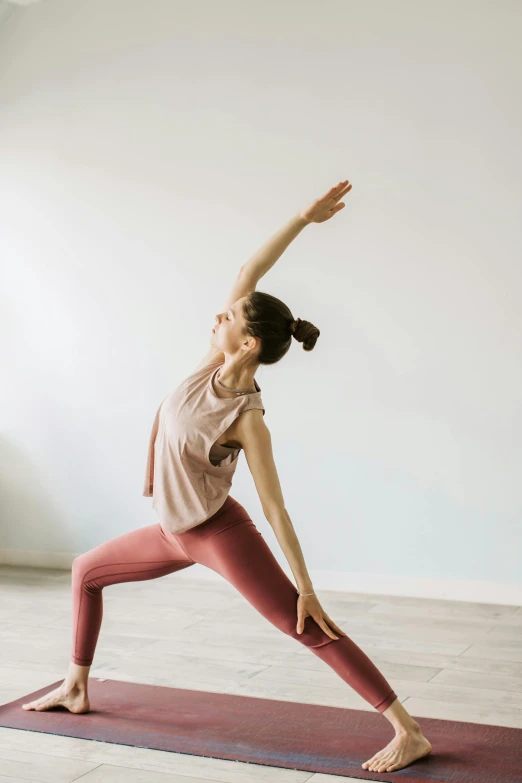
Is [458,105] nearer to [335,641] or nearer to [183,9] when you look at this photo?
[183,9]

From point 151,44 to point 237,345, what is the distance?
2.77 m

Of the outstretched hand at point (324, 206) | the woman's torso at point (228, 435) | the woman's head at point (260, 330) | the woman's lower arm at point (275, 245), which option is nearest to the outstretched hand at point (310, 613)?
the woman's torso at point (228, 435)

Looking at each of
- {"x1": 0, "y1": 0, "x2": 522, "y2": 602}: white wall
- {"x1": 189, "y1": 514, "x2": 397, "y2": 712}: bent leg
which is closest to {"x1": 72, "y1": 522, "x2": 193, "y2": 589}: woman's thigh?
{"x1": 189, "y1": 514, "x2": 397, "y2": 712}: bent leg

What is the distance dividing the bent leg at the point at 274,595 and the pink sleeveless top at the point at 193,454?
0.08 m

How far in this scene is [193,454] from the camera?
7.78ft

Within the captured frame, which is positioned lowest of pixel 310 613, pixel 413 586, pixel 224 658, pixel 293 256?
pixel 413 586

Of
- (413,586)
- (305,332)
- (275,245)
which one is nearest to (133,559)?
(305,332)

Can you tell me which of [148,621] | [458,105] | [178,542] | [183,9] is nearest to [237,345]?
[178,542]

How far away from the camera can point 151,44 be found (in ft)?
15.0

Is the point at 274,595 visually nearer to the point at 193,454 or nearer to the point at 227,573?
the point at 227,573

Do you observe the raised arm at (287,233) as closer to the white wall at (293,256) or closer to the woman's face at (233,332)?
the woman's face at (233,332)

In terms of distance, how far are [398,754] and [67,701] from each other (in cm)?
101

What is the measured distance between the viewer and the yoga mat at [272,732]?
7.43 ft

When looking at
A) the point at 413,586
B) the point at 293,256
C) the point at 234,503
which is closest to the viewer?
the point at 234,503
